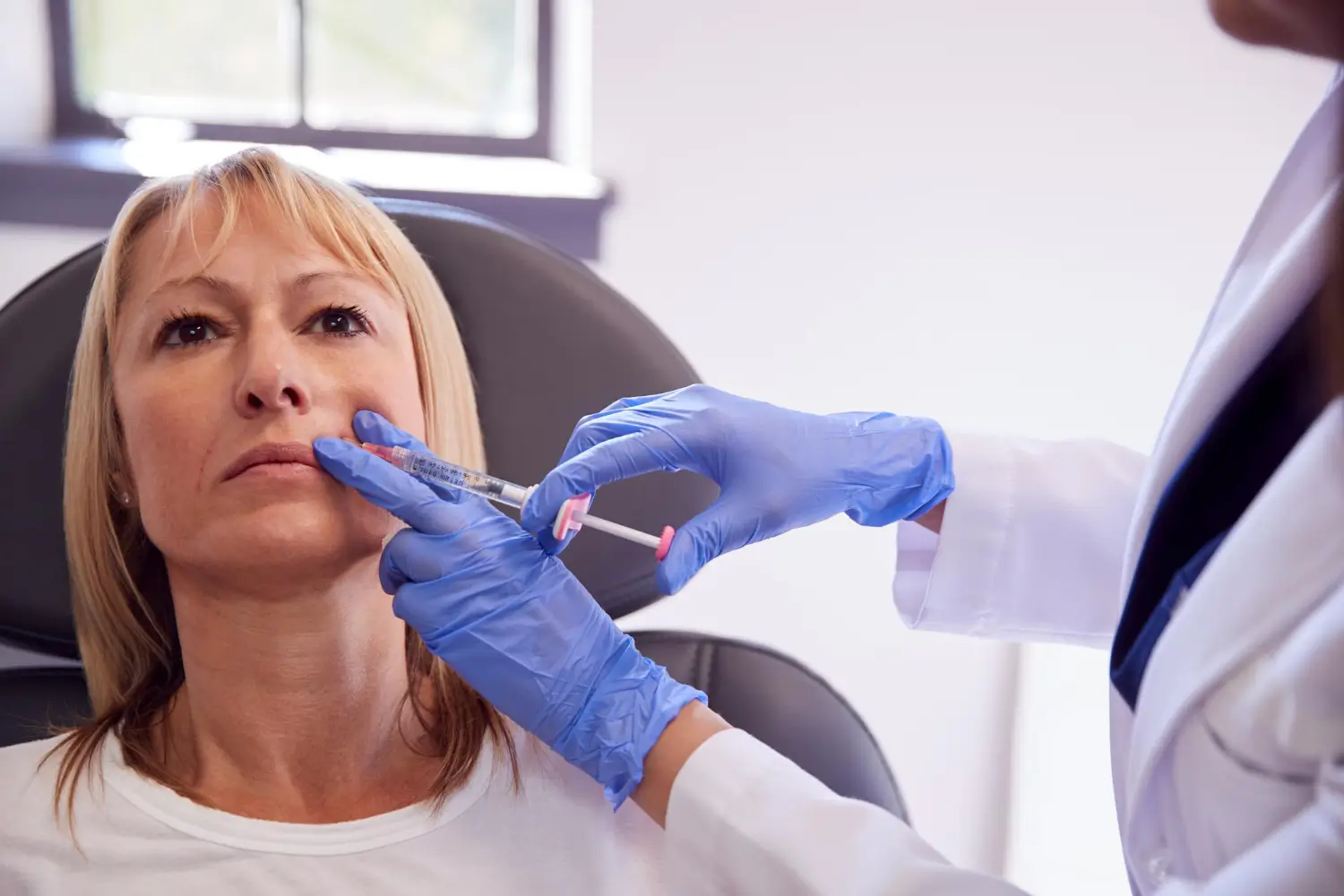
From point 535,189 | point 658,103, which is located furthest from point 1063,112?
point 535,189

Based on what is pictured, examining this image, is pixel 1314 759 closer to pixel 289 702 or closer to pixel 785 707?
pixel 785 707

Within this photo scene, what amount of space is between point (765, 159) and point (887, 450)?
0.78 m

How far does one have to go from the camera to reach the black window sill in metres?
1.67

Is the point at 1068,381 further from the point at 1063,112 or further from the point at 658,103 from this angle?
the point at 658,103

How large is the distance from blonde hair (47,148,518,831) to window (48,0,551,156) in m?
0.87

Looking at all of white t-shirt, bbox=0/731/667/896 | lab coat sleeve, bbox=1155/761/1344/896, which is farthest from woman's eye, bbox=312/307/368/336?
lab coat sleeve, bbox=1155/761/1344/896

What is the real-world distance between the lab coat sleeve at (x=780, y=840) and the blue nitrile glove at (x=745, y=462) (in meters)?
0.16

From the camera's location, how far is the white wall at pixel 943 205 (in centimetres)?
166

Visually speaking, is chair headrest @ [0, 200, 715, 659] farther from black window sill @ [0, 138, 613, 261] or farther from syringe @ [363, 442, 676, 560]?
black window sill @ [0, 138, 613, 261]

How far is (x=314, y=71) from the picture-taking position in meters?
1.97

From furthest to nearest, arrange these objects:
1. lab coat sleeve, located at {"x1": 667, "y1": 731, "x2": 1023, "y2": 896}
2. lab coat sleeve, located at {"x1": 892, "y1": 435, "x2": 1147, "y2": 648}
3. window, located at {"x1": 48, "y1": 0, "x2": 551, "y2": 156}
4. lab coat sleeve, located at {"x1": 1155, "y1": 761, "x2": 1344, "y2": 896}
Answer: window, located at {"x1": 48, "y1": 0, "x2": 551, "y2": 156} < lab coat sleeve, located at {"x1": 892, "y1": 435, "x2": 1147, "y2": 648} < lab coat sleeve, located at {"x1": 667, "y1": 731, "x2": 1023, "y2": 896} < lab coat sleeve, located at {"x1": 1155, "y1": 761, "x2": 1344, "y2": 896}

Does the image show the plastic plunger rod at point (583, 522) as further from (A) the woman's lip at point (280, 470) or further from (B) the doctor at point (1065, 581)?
(A) the woman's lip at point (280, 470)

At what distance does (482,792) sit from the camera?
3.43 feet

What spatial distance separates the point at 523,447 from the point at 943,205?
0.86m
